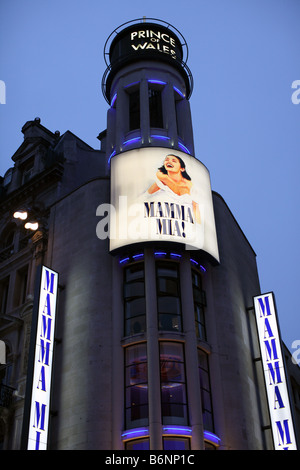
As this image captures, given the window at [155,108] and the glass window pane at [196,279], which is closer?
the glass window pane at [196,279]

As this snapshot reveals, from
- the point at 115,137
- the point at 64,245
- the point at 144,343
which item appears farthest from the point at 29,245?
the point at 144,343

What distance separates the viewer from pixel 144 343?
94.8ft

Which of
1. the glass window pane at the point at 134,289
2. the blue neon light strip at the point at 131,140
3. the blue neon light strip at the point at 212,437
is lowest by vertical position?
the blue neon light strip at the point at 212,437

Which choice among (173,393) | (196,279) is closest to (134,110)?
(196,279)

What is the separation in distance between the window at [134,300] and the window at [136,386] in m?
1.15

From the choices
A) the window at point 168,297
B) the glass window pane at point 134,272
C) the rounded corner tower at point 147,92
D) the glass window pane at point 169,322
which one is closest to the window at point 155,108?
the rounded corner tower at point 147,92

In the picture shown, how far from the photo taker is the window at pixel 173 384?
27.2 metres

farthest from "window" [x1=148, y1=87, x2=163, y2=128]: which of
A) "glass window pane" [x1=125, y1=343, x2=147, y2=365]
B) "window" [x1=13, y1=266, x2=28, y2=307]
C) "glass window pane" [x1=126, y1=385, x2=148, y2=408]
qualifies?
"glass window pane" [x1=126, y1=385, x2=148, y2=408]

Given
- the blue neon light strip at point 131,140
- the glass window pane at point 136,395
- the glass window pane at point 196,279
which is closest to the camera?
the glass window pane at point 136,395

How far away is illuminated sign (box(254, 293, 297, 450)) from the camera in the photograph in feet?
92.1

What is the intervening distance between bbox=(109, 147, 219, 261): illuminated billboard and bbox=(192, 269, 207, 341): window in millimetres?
1524

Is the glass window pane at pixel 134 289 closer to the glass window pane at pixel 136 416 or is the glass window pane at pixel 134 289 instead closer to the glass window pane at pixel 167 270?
the glass window pane at pixel 167 270

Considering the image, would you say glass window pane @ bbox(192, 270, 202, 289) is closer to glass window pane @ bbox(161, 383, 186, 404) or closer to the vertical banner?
glass window pane @ bbox(161, 383, 186, 404)

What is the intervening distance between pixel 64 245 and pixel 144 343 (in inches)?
337
